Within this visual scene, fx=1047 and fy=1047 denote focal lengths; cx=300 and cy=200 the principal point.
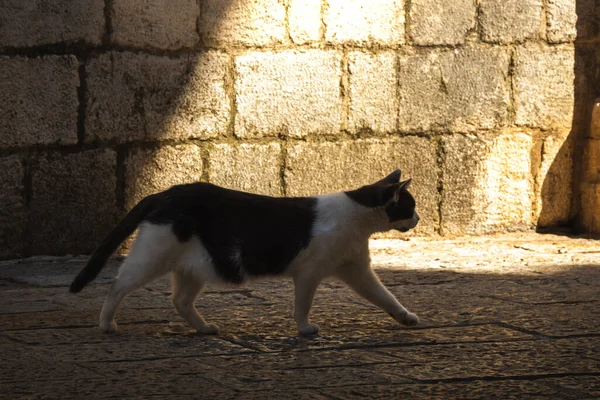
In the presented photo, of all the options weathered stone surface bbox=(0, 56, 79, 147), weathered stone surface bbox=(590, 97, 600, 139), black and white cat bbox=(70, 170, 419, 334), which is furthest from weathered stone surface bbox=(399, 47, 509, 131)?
black and white cat bbox=(70, 170, 419, 334)

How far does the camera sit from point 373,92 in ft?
23.1

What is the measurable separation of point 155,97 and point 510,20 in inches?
100

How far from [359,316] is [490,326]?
625 millimetres

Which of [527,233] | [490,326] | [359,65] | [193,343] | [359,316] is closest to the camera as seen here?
[193,343]

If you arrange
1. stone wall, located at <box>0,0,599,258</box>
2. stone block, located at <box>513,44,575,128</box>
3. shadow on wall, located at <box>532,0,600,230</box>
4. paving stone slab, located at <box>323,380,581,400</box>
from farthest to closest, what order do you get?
shadow on wall, located at <box>532,0,600,230</box>
stone block, located at <box>513,44,575,128</box>
stone wall, located at <box>0,0,599,258</box>
paving stone slab, located at <box>323,380,581,400</box>

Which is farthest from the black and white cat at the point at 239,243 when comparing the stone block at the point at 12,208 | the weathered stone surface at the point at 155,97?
the weathered stone surface at the point at 155,97

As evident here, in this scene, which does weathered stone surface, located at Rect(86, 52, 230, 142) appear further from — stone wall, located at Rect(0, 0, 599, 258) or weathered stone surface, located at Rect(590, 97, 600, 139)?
weathered stone surface, located at Rect(590, 97, 600, 139)

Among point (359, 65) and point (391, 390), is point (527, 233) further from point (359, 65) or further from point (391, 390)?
point (391, 390)

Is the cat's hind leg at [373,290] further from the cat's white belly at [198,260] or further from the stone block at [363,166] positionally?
the stone block at [363,166]

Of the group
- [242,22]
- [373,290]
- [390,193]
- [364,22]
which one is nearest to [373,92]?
[364,22]

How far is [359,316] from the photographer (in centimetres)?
470

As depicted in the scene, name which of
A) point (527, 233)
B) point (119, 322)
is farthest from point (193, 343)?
point (527, 233)

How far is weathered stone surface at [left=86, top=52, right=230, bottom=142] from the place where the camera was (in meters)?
6.44

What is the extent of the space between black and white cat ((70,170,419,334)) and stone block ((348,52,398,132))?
2733 mm
